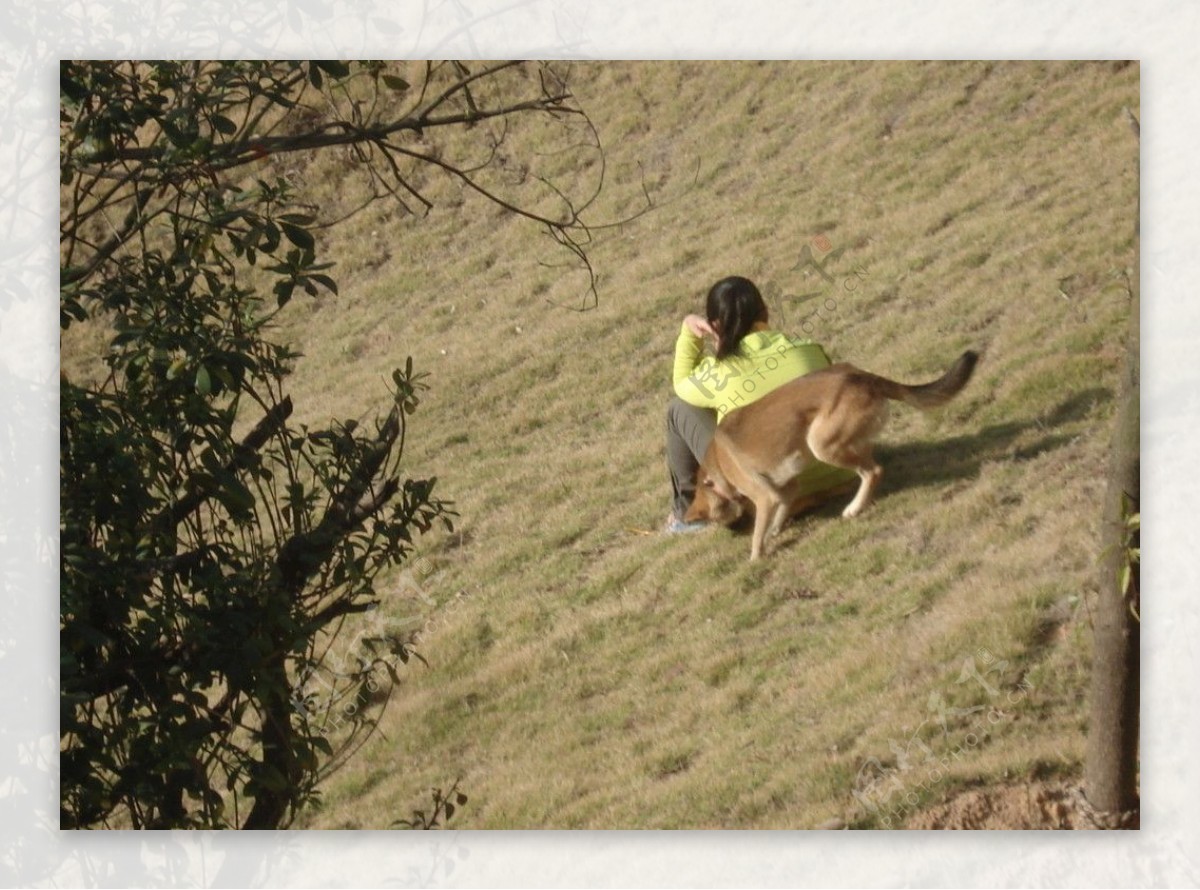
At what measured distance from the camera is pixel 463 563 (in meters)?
4.54

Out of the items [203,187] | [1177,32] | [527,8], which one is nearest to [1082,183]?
[1177,32]

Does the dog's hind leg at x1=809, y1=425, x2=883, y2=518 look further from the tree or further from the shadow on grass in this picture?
the tree

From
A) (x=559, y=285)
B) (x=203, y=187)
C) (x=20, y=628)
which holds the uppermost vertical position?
(x=203, y=187)

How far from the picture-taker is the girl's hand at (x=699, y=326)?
4.55 meters

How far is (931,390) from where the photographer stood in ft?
14.6

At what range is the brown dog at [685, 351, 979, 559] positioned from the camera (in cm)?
446

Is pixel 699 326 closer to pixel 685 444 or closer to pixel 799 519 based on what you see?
pixel 685 444

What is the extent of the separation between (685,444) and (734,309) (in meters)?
0.41

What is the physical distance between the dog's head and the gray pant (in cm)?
Answer: 2

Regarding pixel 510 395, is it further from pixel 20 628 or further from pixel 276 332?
pixel 20 628

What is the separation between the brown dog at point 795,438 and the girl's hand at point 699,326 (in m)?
0.24

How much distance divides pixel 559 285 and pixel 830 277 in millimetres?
794

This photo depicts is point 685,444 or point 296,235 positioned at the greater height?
point 296,235

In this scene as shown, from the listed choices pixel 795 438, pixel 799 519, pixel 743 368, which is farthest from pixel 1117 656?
pixel 743 368
